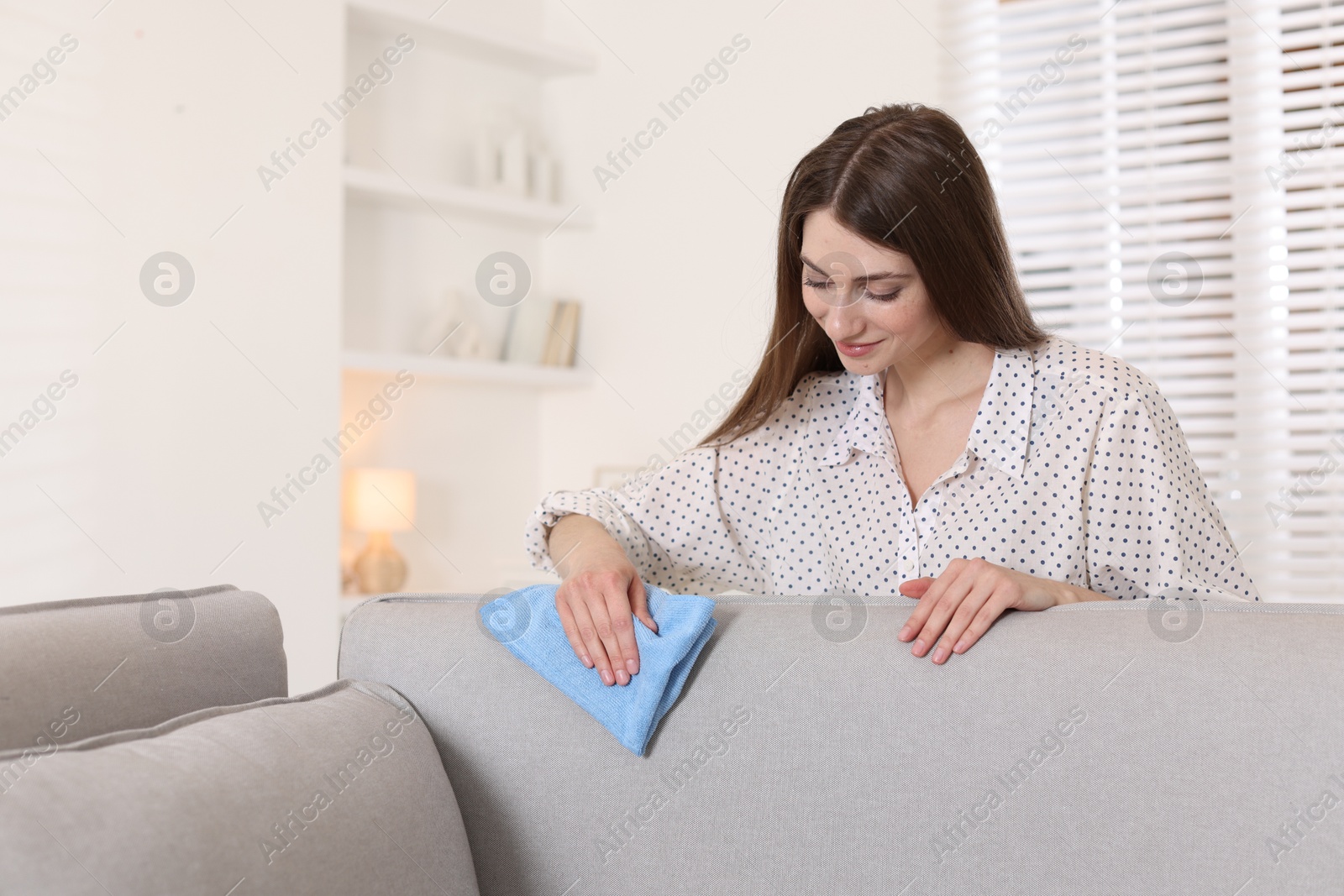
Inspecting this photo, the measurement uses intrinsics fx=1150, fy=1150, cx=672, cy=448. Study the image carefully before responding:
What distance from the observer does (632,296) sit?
3842 millimetres

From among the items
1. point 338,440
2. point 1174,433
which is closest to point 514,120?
point 338,440

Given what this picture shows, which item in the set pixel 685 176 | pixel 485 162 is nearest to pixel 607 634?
pixel 685 176

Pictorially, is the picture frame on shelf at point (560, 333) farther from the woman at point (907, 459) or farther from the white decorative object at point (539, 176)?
the woman at point (907, 459)

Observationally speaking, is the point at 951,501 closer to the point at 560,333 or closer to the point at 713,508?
the point at 713,508

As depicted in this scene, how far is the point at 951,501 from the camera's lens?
4.90ft

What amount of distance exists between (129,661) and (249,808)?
0.30 metres

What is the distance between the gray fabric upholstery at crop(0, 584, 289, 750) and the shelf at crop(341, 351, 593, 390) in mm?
2094

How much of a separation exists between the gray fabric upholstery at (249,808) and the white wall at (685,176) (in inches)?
97.1

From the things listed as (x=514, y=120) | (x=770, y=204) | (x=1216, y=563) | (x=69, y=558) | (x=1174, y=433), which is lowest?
(x=69, y=558)

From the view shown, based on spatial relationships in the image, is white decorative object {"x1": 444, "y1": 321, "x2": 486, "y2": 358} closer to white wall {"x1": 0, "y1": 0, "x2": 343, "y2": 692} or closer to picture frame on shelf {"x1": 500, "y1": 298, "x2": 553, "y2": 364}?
picture frame on shelf {"x1": 500, "y1": 298, "x2": 553, "y2": 364}

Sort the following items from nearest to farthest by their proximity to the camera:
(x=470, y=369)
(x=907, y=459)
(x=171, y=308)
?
(x=907, y=459), (x=171, y=308), (x=470, y=369)

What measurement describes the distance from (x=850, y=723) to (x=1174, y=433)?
1.97ft

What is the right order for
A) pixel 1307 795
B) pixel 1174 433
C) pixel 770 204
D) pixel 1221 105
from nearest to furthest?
1. pixel 1307 795
2. pixel 1174 433
3. pixel 1221 105
4. pixel 770 204

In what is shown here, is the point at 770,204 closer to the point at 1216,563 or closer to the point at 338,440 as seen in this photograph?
the point at 338,440
